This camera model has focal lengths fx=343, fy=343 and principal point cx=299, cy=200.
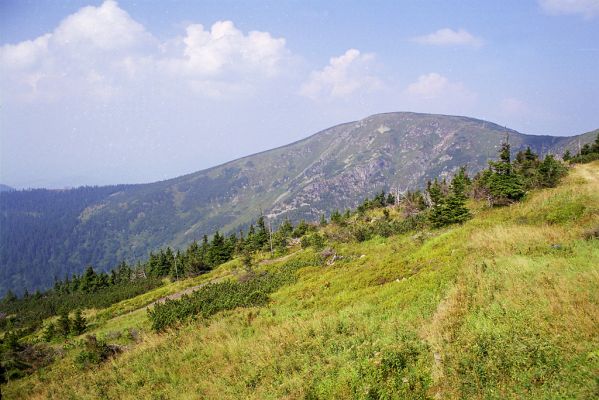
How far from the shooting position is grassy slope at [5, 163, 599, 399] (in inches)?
282

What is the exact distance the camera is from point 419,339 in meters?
9.37

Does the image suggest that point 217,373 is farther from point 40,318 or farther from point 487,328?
point 40,318

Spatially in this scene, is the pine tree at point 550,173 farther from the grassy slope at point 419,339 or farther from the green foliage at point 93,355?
the green foliage at point 93,355

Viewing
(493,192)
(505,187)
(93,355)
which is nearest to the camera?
Answer: (93,355)

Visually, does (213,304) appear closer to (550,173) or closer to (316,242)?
(316,242)

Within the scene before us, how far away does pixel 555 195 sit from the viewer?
80.2 feet

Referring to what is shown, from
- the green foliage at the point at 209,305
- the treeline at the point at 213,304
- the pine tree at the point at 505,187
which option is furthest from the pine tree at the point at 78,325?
the pine tree at the point at 505,187

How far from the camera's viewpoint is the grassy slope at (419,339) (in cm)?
716

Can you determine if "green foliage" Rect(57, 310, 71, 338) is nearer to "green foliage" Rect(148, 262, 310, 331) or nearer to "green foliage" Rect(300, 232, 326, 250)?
"green foliage" Rect(148, 262, 310, 331)

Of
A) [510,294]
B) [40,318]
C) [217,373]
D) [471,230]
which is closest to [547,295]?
[510,294]

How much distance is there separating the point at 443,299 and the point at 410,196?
56.8m

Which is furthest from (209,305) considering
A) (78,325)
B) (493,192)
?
(493,192)

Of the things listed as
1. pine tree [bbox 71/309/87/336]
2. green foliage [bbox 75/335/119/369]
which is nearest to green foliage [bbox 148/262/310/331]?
green foliage [bbox 75/335/119/369]

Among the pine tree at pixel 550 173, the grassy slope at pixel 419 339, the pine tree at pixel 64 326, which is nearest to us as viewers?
the grassy slope at pixel 419 339
